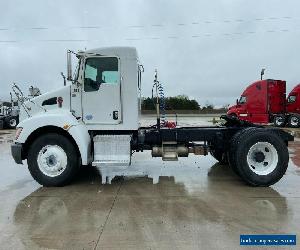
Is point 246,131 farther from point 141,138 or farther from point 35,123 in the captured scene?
point 35,123

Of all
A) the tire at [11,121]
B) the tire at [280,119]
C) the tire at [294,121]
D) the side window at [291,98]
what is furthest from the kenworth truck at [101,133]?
the tire at [11,121]

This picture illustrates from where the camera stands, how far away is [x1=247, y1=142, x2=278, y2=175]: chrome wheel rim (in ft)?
27.5

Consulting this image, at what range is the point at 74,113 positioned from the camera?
28.5 ft

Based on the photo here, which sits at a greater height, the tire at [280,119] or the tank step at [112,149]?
the tank step at [112,149]

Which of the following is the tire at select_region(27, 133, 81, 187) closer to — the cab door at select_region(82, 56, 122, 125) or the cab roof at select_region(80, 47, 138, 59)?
the cab door at select_region(82, 56, 122, 125)

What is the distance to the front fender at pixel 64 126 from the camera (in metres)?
8.23

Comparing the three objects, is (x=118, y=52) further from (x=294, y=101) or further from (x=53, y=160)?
(x=294, y=101)

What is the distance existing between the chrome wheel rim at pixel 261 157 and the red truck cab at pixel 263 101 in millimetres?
19528

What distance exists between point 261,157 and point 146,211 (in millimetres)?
3140

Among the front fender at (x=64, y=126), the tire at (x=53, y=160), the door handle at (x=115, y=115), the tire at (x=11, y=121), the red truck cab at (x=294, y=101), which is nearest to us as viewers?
the front fender at (x=64, y=126)

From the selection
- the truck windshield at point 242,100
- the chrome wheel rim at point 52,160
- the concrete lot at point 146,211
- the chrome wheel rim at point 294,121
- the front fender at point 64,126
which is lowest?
the concrete lot at point 146,211

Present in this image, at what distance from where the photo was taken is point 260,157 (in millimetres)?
8414

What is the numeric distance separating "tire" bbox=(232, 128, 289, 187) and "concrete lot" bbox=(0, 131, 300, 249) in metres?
0.25

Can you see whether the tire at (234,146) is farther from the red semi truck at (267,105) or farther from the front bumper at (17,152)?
the red semi truck at (267,105)
